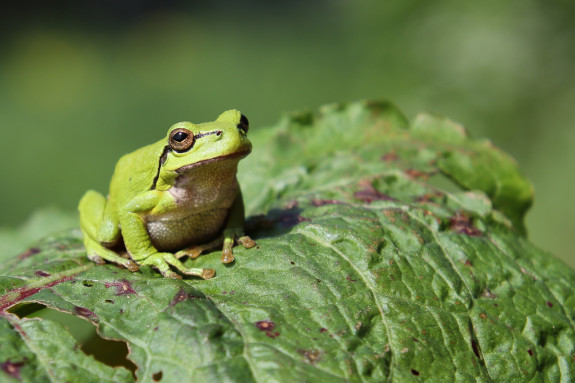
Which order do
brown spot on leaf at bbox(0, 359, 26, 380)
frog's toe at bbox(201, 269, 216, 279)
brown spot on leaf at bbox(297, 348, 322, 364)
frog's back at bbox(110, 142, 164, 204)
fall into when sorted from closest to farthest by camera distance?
brown spot on leaf at bbox(0, 359, 26, 380) → brown spot on leaf at bbox(297, 348, 322, 364) → frog's toe at bbox(201, 269, 216, 279) → frog's back at bbox(110, 142, 164, 204)

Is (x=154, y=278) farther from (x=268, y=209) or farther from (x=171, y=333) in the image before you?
(x=268, y=209)

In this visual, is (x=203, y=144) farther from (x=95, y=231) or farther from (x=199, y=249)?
(x=95, y=231)

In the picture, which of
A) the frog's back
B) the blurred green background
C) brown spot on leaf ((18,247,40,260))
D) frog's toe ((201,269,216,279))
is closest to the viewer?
frog's toe ((201,269,216,279))

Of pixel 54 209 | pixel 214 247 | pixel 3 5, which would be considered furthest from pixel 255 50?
pixel 214 247

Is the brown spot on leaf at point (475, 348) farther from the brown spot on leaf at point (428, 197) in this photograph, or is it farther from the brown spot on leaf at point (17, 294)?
the brown spot on leaf at point (17, 294)

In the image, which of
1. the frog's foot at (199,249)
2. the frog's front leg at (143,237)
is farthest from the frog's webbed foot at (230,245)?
the frog's front leg at (143,237)

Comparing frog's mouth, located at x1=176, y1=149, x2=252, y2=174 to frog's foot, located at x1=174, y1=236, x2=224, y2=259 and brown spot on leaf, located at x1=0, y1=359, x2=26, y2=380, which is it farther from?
brown spot on leaf, located at x1=0, y1=359, x2=26, y2=380

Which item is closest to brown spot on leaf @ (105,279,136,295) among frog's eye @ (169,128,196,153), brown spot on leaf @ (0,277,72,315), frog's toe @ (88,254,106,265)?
brown spot on leaf @ (0,277,72,315)
